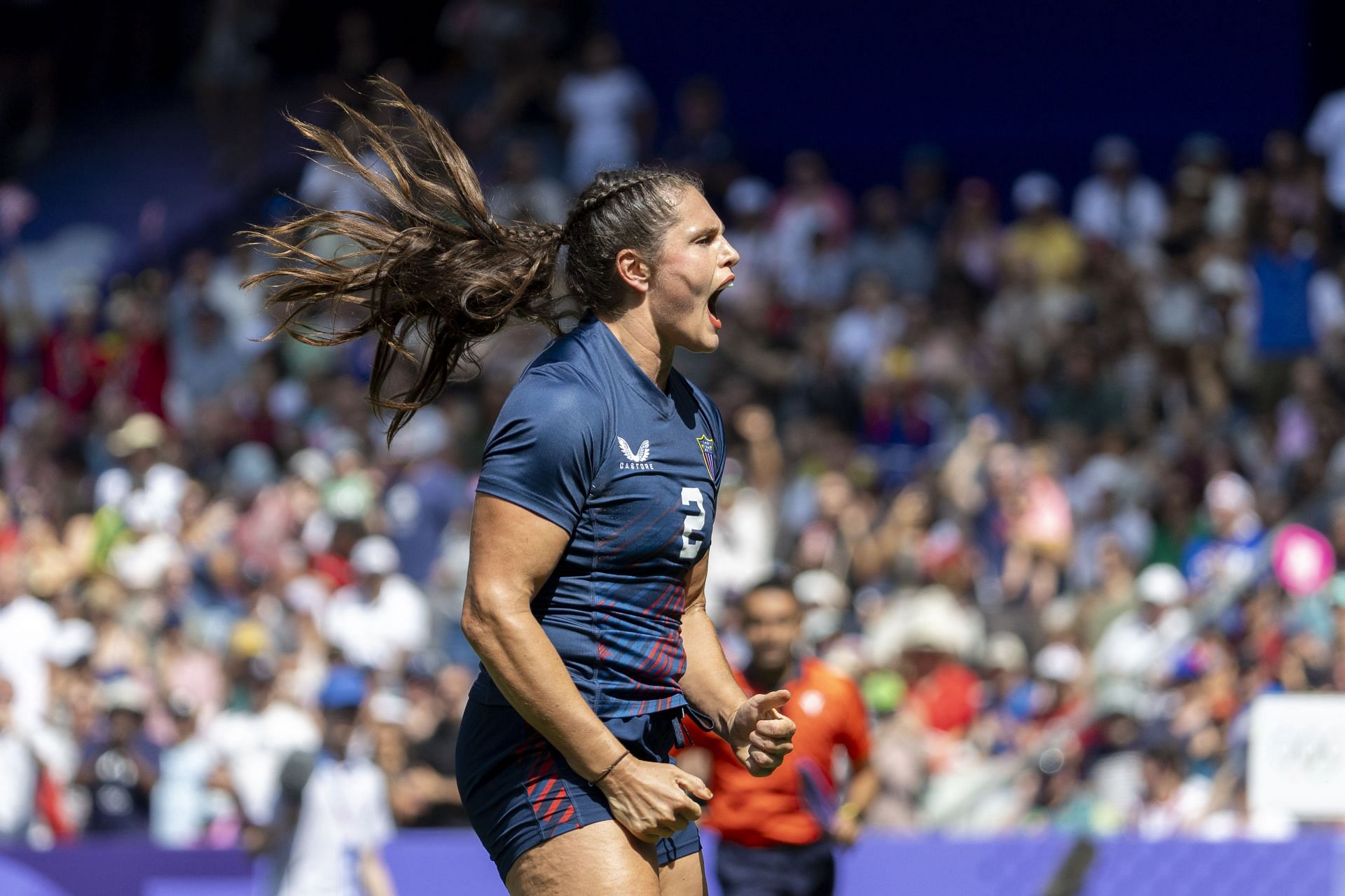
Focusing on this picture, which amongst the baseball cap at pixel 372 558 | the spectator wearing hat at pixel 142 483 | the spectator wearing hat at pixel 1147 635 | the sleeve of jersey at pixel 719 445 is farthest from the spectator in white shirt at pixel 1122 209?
the sleeve of jersey at pixel 719 445

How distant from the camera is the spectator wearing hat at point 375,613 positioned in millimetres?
10117

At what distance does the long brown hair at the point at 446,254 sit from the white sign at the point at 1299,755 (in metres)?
4.97

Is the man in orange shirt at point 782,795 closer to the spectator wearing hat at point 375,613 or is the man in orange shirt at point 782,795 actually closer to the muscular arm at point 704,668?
the muscular arm at point 704,668

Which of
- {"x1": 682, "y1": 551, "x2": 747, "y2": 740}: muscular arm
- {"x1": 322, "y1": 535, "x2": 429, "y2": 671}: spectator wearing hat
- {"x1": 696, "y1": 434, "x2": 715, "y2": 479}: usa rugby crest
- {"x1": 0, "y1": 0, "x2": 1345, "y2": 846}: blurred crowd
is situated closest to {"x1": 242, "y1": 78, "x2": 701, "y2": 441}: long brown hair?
{"x1": 696, "y1": 434, "x2": 715, "y2": 479}: usa rugby crest

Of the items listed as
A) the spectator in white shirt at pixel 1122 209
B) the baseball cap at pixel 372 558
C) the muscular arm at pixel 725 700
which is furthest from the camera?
the spectator in white shirt at pixel 1122 209

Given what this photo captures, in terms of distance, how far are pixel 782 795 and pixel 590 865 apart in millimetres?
2866

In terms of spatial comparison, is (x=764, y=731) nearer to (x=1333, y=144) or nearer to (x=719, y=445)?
(x=719, y=445)

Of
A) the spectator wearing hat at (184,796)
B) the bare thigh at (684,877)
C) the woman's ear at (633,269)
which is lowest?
the bare thigh at (684,877)

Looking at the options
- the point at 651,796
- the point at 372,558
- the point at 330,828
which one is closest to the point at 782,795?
the point at 330,828

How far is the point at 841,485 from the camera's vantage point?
1063 centimetres

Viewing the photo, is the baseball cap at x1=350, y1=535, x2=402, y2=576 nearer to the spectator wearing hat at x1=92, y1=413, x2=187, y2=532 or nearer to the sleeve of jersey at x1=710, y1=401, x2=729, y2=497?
the spectator wearing hat at x1=92, y1=413, x2=187, y2=532

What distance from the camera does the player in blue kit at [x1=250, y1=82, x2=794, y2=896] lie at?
11.0 feet

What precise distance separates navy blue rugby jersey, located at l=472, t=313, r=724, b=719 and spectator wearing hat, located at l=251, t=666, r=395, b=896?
435cm


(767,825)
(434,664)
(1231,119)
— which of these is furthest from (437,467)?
(1231,119)
